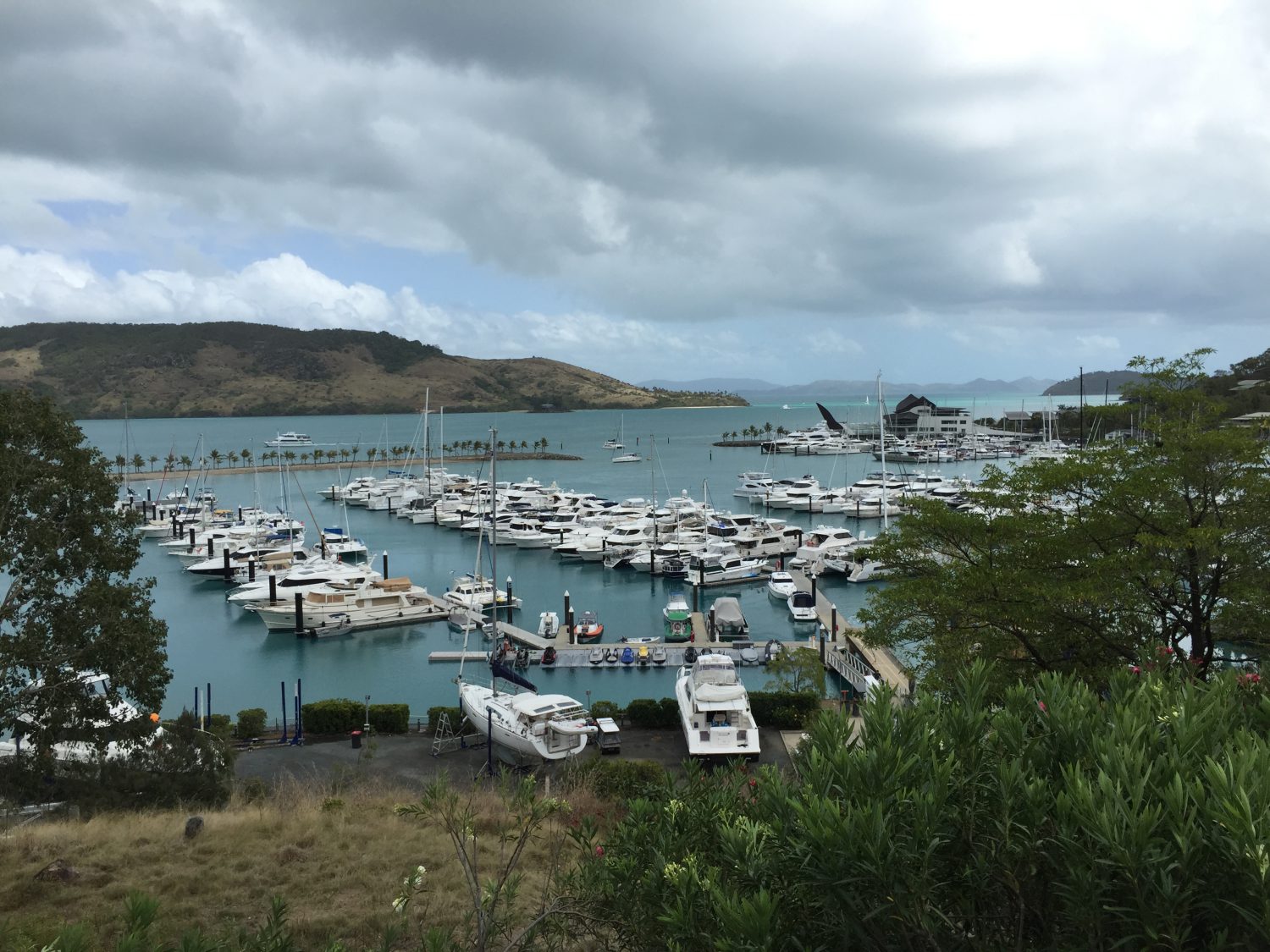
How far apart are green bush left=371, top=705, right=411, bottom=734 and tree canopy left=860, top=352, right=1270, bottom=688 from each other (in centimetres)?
1342

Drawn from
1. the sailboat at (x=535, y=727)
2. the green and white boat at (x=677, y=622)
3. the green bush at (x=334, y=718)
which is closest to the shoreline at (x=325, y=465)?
the green and white boat at (x=677, y=622)

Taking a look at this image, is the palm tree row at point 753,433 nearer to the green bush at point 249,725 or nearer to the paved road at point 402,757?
the paved road at point 402,757

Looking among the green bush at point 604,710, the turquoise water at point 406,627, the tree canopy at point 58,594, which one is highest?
the tree canopy at point 58,594

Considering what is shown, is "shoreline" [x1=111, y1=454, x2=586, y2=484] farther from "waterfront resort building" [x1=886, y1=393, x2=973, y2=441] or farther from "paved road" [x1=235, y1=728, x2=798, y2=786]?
"paved road" [x1=235, y1=728, x2=798, y2=786]

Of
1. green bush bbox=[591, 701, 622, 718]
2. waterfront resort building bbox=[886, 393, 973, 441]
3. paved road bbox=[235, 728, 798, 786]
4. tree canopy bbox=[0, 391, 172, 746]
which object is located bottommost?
paved road bbox=[235, 728, 798, 786]

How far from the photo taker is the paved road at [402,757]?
63.9 feet

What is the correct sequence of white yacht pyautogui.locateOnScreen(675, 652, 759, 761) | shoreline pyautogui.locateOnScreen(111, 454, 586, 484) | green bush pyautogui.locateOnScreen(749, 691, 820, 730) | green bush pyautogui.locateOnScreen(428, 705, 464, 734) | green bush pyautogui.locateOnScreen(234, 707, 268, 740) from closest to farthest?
white yacht pyautogui.locateOnScreen(675, 652, 759, 761) → green bush pyautogui.locateOnScreen(749, 691, 820, 730) → green bush pyautogui.locateOnScreen(234, 707, 268, 740) → green bush pyautogui.locateOnScreen(428, 705, 464, 734) → shoreline pyautogui.locateOnScreen(111, 454, 586, 484)

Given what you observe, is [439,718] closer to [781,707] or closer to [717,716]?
[717,716]

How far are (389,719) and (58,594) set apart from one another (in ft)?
33.5

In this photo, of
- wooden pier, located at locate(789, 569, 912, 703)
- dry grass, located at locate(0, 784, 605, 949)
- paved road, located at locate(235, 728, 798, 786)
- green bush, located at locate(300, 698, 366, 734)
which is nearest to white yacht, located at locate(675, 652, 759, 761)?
paved road, located at locate(235, 728, 798, 786)

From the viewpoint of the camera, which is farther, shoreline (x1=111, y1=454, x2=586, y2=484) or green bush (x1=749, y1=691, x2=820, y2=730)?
shoreline (x1=111, y1=454, x2=586, y2=484)

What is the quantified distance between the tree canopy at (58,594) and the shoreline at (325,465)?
245ft

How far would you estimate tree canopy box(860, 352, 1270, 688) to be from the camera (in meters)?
14.3

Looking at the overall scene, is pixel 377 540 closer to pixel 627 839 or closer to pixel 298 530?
pixel 298 530
